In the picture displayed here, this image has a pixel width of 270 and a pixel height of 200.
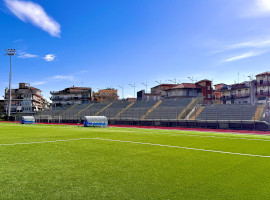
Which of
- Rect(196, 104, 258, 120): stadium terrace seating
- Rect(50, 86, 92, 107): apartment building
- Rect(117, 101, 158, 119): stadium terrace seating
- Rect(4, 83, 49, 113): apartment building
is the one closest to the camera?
Rect(196, 104, 258, 120): stadium terrace seating

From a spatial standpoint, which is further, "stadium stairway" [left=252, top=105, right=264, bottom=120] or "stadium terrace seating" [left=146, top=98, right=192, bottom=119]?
"stadium terrace seating" [left=146, top=98, right=192, bottom=119]

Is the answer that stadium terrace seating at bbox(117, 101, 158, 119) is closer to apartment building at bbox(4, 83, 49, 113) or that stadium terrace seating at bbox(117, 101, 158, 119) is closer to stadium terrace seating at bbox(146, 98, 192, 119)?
stadium terrace seating at bbox(146, 98, 192, 119)

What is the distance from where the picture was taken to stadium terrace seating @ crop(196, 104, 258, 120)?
33.1 meters

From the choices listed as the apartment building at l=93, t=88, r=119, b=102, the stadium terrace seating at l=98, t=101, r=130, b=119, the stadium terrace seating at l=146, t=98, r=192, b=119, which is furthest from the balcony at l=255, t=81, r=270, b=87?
the apartment building at l=93, t=88, r=119, b=102

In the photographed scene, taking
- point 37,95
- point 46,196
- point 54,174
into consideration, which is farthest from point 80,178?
point 37,95

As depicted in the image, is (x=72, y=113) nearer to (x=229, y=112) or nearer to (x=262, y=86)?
(x=229, y=112)

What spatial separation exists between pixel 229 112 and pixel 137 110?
19.4 meters

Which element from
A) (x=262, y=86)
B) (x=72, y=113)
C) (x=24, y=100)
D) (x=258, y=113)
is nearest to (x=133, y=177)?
(x=258, y=113)

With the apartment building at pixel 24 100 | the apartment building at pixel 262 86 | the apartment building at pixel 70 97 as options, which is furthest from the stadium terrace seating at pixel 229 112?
the apartment building at pixel 24 100

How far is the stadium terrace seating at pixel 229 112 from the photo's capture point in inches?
1302

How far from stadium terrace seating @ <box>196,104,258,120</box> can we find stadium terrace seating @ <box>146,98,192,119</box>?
4792mm

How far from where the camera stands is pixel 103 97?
107 meters

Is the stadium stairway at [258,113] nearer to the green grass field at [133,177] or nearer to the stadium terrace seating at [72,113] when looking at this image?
the green grass field at [133,177]

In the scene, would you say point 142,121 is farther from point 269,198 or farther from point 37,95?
point 37,95
